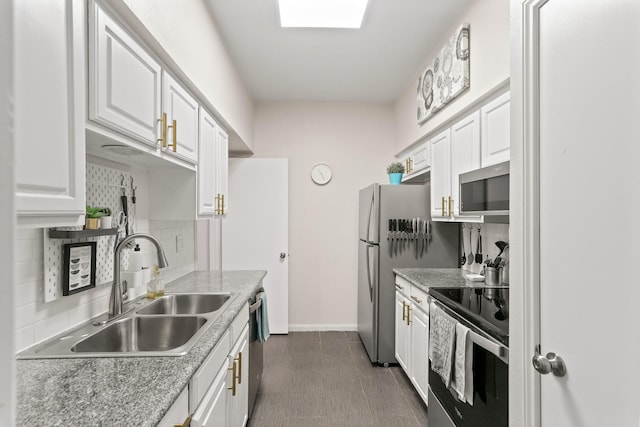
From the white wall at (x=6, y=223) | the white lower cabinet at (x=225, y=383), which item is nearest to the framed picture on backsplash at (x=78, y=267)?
the white lower cabinet at (x=225, y=383)

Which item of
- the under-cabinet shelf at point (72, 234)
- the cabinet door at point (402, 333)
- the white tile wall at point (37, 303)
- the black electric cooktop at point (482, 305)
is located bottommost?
the cabinet door at point (402, 333)

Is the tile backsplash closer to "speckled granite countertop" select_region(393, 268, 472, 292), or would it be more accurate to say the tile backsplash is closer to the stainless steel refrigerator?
"speckled granite countertop" select_region(393, 268, 472, 292)

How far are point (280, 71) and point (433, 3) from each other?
Result: 157cm

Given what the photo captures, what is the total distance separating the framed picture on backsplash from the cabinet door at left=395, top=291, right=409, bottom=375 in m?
2.17

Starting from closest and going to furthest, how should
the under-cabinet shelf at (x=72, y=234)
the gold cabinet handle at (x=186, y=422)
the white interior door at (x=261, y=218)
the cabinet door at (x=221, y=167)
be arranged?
the gold cabinet handle at (x=186, y=422) < the under-cabinet shelf at (x=72, y=234) < the cabinet door at (x=221, y=167) < the white interior door at (x=261, y=218)

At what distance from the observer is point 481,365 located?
153 centimetres

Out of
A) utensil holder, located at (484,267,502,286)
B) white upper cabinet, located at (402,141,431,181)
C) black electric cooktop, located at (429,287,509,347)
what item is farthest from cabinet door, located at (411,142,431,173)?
black electric cooktop, located at (429,287,509,347)

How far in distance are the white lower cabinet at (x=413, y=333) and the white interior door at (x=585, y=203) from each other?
4.27 feet

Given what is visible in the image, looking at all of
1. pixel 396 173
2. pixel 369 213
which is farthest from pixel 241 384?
pixel 396 173

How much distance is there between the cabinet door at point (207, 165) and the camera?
2215mm

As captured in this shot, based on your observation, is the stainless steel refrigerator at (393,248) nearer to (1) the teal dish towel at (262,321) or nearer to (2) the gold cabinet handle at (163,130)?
(1) the teal dish towel at (262,321)

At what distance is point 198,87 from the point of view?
1993mm

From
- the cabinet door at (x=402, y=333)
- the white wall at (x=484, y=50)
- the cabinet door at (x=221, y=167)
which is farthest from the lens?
the cabinet door at (x=402, y=333)

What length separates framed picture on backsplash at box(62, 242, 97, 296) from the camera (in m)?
1.36
